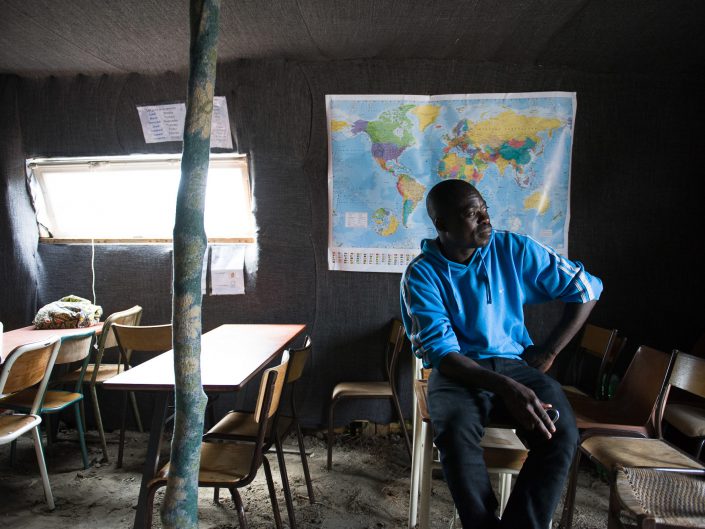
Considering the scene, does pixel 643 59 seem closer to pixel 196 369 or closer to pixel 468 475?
pixel 468 475

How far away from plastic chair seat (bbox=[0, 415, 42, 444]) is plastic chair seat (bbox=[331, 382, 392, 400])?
151cm

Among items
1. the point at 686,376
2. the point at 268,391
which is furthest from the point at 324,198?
the point at 686,376

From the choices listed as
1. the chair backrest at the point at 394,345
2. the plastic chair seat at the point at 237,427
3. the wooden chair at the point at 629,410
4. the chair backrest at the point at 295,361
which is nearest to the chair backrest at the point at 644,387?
the wooden chair at the point at 629,410

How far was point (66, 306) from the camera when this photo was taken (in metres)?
2.98

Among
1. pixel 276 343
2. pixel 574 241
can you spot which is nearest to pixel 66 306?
pixel 276 343

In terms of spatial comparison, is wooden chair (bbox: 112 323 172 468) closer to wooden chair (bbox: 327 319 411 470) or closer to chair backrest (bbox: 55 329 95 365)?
chair backrest (bbox: 55 329 95 365)

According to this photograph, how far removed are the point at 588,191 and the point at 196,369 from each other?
304cm

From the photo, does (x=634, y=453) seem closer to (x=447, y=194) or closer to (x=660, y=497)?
(x=660, y=497)

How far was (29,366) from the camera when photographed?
82.0 inches

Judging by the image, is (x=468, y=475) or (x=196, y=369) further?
(x=468, y=475)

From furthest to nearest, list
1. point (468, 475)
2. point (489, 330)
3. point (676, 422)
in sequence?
point (676, 422), point (489, 330), point (468, 475)

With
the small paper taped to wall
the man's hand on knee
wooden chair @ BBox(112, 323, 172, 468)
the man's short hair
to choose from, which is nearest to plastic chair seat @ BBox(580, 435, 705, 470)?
the man's hand on knee

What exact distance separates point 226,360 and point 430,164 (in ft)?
5.86

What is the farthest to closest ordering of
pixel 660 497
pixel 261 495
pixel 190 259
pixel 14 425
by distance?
pixel 261 495
pixel 14 425
pixel 660 497
pixel 190 259
